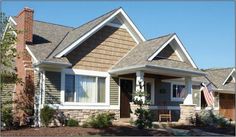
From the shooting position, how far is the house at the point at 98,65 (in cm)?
1991

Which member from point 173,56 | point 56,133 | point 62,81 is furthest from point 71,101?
point 173,56

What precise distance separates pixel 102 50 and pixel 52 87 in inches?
152

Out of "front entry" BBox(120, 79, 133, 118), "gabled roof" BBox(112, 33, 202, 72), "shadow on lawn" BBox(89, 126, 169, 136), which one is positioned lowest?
"shadow on lawn" BBox(89, 126, 169, 136)

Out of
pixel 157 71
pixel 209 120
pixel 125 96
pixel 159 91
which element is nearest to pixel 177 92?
pixel 159 91

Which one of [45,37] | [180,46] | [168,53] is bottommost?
[168,53]

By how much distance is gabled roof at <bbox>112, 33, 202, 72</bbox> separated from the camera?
68.6ft

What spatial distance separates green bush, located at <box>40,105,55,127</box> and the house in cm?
57

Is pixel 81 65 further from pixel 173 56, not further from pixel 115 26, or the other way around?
pixel 173 56

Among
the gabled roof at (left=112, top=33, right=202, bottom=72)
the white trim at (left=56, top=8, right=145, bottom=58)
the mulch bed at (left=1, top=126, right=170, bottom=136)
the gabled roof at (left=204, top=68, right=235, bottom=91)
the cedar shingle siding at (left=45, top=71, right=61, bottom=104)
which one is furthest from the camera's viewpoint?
Result: the gabled roof at (left=204, top=68, right=235, bottom=91)

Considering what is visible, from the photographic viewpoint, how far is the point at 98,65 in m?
21.7

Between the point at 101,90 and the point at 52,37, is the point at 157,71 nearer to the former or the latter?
the point at 101,90

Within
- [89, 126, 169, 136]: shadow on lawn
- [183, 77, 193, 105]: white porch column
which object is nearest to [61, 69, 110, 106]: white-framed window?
[89, 126, 169, 136]: shadow on lawn

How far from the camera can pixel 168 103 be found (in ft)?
83.9

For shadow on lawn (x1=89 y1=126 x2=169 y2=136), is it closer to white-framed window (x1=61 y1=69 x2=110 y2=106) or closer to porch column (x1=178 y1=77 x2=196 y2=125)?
white-framed window (x1=61 y1=69 x2=110 y2=106)
